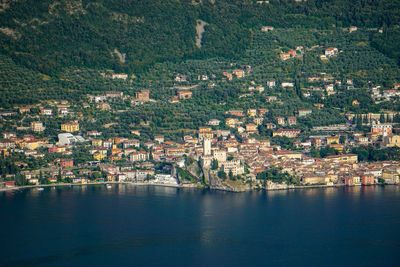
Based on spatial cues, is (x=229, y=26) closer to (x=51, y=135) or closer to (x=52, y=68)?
(x=52, y=68)

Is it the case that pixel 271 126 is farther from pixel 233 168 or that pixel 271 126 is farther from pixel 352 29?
pixel 352 29

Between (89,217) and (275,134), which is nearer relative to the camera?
(89,217)

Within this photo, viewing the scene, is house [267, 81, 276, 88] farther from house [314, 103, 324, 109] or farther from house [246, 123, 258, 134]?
house [246, 123, 258, 134]

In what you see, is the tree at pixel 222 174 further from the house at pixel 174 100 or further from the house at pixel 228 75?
the house at pixel 228 75

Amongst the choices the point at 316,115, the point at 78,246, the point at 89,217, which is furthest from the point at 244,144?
the point at 78,246

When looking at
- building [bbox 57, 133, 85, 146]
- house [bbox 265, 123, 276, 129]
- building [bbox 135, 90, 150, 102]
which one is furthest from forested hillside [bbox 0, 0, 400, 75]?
house [bbox 265, 123, 276, 129]

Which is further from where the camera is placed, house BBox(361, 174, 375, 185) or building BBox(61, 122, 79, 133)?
building BBox(61, 122, 79, 133)

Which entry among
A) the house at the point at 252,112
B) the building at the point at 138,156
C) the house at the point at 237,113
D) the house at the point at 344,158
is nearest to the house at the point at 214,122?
the house at the point at 237,113

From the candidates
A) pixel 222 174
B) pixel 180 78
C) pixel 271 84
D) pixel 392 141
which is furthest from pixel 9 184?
pixel 271 84
